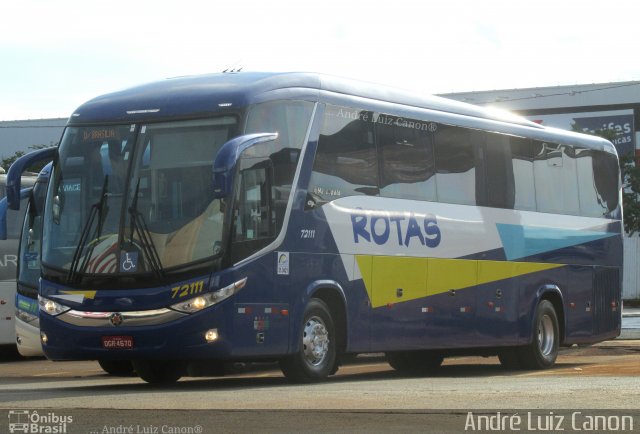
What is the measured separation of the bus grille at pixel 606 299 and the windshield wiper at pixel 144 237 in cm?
1022

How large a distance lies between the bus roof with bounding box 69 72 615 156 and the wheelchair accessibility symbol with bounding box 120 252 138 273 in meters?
1.62

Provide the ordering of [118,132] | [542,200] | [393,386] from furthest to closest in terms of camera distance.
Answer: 1. [542,200]
2. [118,132]
3. [393,386]

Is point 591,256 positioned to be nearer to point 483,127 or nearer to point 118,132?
point 483,127

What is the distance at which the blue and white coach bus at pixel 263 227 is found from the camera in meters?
15.0

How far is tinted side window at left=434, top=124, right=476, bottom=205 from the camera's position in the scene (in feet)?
61.6

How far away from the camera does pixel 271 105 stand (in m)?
15.6

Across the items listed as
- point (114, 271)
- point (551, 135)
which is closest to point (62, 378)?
point (114, 271)

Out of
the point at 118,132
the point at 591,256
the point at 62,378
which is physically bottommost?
the point at 62,378

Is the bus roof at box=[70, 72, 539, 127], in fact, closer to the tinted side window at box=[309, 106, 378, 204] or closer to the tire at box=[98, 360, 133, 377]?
the tinted side window at box=[309, 106, 378, 204]

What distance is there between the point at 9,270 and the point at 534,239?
1009 cm

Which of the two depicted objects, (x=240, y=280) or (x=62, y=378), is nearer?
(x=240, y=280)

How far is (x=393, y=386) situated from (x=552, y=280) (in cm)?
747
